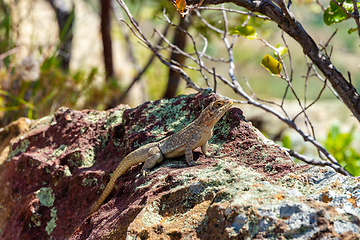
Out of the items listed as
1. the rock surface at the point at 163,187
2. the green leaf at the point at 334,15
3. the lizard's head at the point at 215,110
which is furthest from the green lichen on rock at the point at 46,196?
the green leaf at the point at 334,15

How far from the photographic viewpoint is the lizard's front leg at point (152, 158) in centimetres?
275

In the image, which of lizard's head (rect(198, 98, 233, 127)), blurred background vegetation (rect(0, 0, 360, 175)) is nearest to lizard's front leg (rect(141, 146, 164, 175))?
lizard's head (rect(198, 98, 233, 127))

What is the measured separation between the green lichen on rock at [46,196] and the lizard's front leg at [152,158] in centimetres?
90

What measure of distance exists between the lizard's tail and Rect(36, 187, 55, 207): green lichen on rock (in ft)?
1.57

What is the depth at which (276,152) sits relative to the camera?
2533mm

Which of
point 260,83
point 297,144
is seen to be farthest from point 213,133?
point 260,83

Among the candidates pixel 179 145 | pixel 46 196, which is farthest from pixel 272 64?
pixel 46 196

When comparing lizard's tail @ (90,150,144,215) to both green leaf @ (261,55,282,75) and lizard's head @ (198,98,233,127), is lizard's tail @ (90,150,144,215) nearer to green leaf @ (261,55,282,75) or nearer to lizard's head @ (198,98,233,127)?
lizard's head @ (198,98,233,127)

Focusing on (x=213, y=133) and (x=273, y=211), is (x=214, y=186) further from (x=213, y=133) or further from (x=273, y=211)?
(x=213, y=133)

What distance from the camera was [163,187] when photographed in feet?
7.73

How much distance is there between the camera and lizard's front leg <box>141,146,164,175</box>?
275 cm

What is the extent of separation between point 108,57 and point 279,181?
6523 millimetres

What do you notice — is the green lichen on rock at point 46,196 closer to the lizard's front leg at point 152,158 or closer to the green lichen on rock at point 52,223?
the green lichen on rock at point 52,223

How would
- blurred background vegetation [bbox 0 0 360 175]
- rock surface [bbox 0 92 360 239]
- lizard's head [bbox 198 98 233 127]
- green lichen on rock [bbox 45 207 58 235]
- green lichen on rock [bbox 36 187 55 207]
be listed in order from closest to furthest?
rock surface [bbox 0 92 360 239]
lizard's head [bbox 198 98 233 127]
green lichen on rock [bbox 45 207 58 235]
green lichen on rock [bbox 36 187 55 207]
blurred background vegetation [bbox 0 0 360 175]
